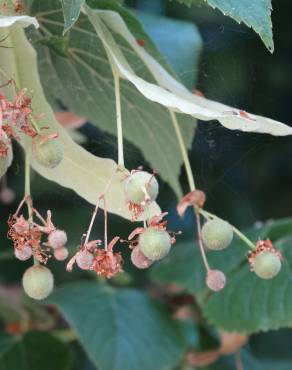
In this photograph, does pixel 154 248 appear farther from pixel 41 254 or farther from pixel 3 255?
pixel 3 255

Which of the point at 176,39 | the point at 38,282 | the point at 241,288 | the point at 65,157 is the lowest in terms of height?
the point at 38,282

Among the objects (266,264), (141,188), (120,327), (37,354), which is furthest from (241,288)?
(141,188)

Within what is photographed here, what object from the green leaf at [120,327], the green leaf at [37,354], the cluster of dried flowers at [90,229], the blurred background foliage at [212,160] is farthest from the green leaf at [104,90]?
the green leaf at [37,354]

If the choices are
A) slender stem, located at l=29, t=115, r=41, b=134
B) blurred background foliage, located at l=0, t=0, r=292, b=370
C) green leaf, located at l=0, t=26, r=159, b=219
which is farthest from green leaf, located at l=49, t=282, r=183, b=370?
slender stem, located at l=29, t=115, r=41, b=134

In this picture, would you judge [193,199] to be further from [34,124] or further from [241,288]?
[241,288]

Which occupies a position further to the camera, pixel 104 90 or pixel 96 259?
pixel 104 90

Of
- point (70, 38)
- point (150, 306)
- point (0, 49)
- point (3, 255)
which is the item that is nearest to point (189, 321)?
point (150, 306)

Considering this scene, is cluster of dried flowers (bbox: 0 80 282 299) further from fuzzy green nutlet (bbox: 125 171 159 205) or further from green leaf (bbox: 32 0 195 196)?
green leaf (bbox: 32 0 195 196)
